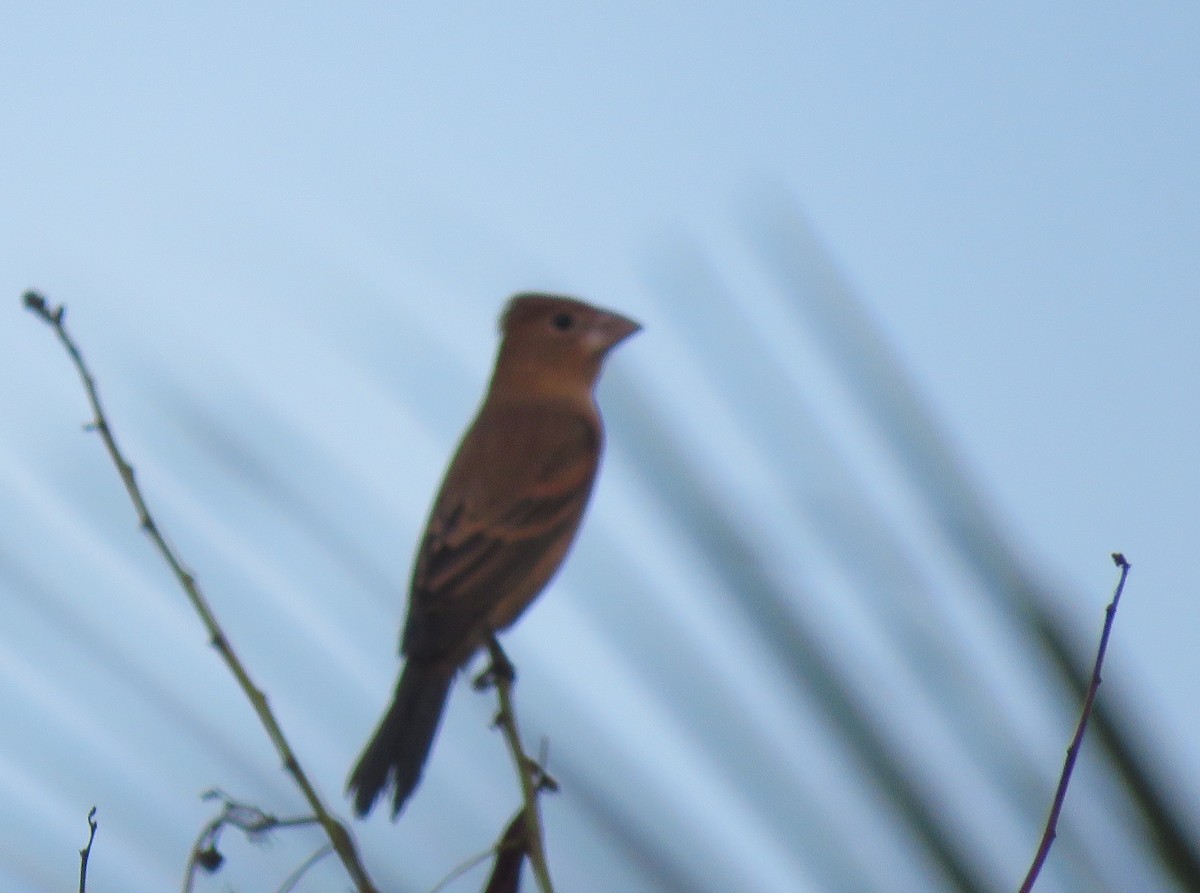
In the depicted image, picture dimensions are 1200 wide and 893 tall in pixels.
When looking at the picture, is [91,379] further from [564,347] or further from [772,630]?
[564,347]

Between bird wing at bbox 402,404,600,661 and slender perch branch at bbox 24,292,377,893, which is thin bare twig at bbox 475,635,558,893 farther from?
bird wing at bbox 402,404,600,661

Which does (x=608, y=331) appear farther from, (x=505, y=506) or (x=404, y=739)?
(x=404, y=739)

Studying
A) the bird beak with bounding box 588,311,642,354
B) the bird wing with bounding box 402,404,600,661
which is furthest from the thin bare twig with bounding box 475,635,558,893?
the bird beak with bounding box 588,311,642,354

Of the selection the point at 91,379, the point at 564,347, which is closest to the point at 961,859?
the point at 91,379

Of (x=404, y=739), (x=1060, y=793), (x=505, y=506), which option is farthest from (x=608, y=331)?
(x=1060, y=793)

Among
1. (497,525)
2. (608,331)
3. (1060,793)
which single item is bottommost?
(1060,793)

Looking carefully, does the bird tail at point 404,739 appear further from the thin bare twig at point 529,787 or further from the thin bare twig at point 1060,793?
the thin bare twig at point 1060,793

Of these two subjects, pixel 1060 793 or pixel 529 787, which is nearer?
pixel 1060 793
